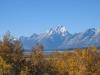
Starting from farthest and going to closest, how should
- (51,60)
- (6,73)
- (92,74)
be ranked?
(51,60) → (6,73) → (92,74)

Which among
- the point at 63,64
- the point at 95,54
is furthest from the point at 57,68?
the point at 95,54

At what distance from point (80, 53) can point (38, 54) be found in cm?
1239

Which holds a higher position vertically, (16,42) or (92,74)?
(16,42)

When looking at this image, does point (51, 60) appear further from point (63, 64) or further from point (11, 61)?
point (11, 61)

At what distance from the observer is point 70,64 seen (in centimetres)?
11869

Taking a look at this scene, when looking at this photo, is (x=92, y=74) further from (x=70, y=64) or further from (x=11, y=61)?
(x=11, y=61)

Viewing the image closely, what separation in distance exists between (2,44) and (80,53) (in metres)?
23.0

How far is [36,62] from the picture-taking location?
384 feet

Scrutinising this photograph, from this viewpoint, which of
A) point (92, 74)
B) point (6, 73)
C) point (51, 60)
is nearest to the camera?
point (92, 74)

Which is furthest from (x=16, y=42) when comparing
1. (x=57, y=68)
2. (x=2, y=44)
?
(x=57, y=68)

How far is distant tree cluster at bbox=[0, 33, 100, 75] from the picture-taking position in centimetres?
11325

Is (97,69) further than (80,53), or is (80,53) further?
(80,53)

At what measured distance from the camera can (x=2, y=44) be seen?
11606 cm

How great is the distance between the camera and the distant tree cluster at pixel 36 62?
A: 372 ft
